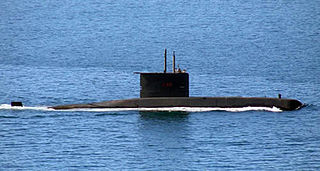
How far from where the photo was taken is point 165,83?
5859cm

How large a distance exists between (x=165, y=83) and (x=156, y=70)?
141 feet

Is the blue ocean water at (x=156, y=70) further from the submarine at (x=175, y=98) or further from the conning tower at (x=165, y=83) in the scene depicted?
the conning tower at (x=165, y=83)

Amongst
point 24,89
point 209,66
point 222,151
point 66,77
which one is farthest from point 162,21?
point 222,151

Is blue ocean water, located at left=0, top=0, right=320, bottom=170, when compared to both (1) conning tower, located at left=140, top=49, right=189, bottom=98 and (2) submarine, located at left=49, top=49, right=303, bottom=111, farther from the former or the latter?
(1) conning tower, located at left=140, top=49, right=189, bottom=98

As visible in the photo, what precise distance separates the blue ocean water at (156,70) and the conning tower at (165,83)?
1.78m

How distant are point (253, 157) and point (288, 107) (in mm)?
12774

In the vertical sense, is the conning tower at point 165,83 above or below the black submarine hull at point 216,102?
above

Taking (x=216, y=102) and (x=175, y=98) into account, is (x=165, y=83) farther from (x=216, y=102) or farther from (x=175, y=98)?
(x=216, y=102)

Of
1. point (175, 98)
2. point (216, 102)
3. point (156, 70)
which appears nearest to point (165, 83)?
point (175, 98)

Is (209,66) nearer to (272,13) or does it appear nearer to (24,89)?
(24,89)

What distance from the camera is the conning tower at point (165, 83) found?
58.3 metres

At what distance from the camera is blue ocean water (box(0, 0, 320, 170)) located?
49.6 m

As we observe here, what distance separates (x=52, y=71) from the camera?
3947 inches

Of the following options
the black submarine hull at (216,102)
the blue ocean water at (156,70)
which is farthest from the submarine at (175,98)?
the blue ocean water at (156,70)
